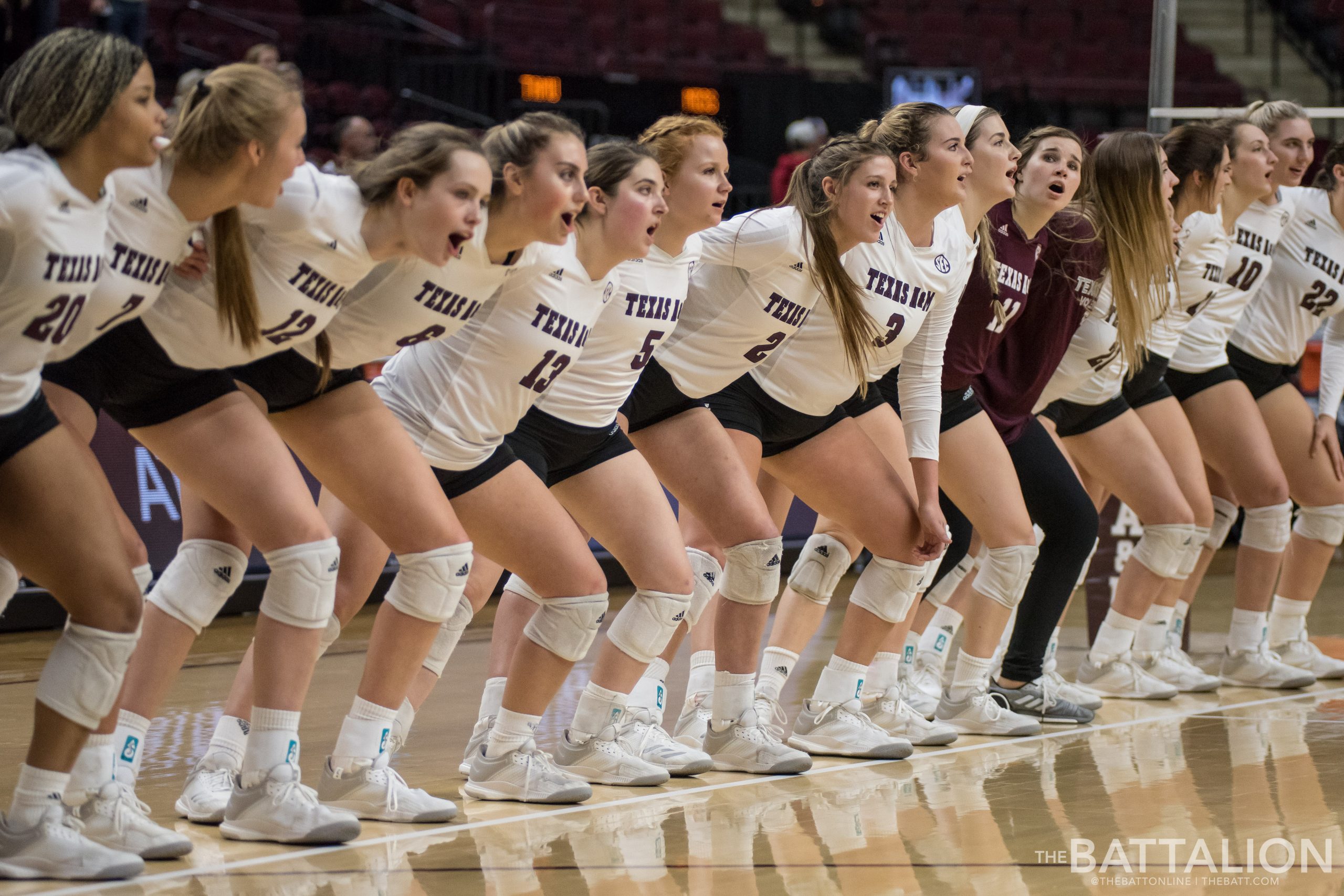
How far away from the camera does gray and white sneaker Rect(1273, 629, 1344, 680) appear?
625 cm

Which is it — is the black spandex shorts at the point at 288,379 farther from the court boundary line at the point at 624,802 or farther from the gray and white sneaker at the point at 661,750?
the gray and white sneaker at the point at 661,750

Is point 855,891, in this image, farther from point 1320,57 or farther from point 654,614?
point 1320,57

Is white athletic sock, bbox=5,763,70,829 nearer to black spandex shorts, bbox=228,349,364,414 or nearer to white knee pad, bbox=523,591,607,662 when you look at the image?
black spandex shorts, bbox=228,349,364,414

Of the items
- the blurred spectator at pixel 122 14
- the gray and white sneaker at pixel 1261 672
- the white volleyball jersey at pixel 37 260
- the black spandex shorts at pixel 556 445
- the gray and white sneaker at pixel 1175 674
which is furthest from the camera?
the blurred spectator at pixel 122 14

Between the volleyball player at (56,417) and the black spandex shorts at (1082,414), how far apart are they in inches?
136

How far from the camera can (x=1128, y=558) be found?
5926 millimetres

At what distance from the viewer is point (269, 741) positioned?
3428 mm

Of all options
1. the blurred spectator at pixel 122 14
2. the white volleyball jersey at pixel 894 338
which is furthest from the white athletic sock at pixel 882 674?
the blurred spectator at pixel 122 14

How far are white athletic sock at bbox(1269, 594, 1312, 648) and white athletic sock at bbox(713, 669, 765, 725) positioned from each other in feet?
9.32

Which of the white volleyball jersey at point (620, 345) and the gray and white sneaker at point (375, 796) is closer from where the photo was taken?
the gray and white sneaker at point (375, 796)

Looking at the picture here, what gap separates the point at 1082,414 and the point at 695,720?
1.85 metres

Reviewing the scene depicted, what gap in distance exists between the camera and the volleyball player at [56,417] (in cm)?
290

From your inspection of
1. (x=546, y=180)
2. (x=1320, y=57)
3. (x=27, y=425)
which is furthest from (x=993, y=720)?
(x=1320, y=57)

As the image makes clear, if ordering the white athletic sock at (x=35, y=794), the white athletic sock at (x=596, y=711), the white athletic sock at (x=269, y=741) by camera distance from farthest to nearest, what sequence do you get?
1. the white athletic sock at (x=596, y=711)
2. the white athletic sock at (x=269, y=741)
3. the white athletic sock at (x=35, y=794)
